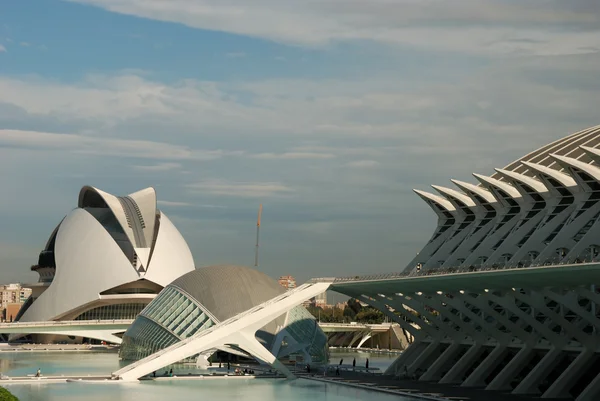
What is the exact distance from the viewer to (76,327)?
3937 inches

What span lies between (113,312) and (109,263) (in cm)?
600

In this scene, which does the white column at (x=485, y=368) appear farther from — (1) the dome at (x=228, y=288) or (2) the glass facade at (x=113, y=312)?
(2) the glass facade at (x=113, y=312)

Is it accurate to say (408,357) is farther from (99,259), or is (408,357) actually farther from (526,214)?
(99,259)

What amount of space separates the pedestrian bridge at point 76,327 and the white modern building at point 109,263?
8.16m

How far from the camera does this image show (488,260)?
5269 centimetres

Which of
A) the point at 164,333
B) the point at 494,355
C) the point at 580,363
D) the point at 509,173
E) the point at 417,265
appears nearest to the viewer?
the point at 580,363

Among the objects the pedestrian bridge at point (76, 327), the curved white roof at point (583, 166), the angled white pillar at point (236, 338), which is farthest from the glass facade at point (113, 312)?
the curved white roof at point (583, 166)

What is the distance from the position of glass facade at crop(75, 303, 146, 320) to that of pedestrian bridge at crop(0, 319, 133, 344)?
940 cm

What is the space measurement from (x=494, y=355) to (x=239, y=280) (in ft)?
75.2

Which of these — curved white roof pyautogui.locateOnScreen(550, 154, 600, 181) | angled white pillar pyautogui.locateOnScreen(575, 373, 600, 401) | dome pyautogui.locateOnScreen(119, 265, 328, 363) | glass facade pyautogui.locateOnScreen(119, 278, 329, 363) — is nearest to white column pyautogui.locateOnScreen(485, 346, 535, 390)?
angled white pillar pyautogui.locateOnScreen(575, 373, 600, 401)

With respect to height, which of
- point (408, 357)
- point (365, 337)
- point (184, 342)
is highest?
point (365, 337)

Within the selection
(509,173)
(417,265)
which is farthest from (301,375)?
(509,173)

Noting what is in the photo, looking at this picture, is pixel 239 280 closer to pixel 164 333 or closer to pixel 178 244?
pixel 164 333

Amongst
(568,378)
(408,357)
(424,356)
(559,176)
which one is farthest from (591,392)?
(408,357)
